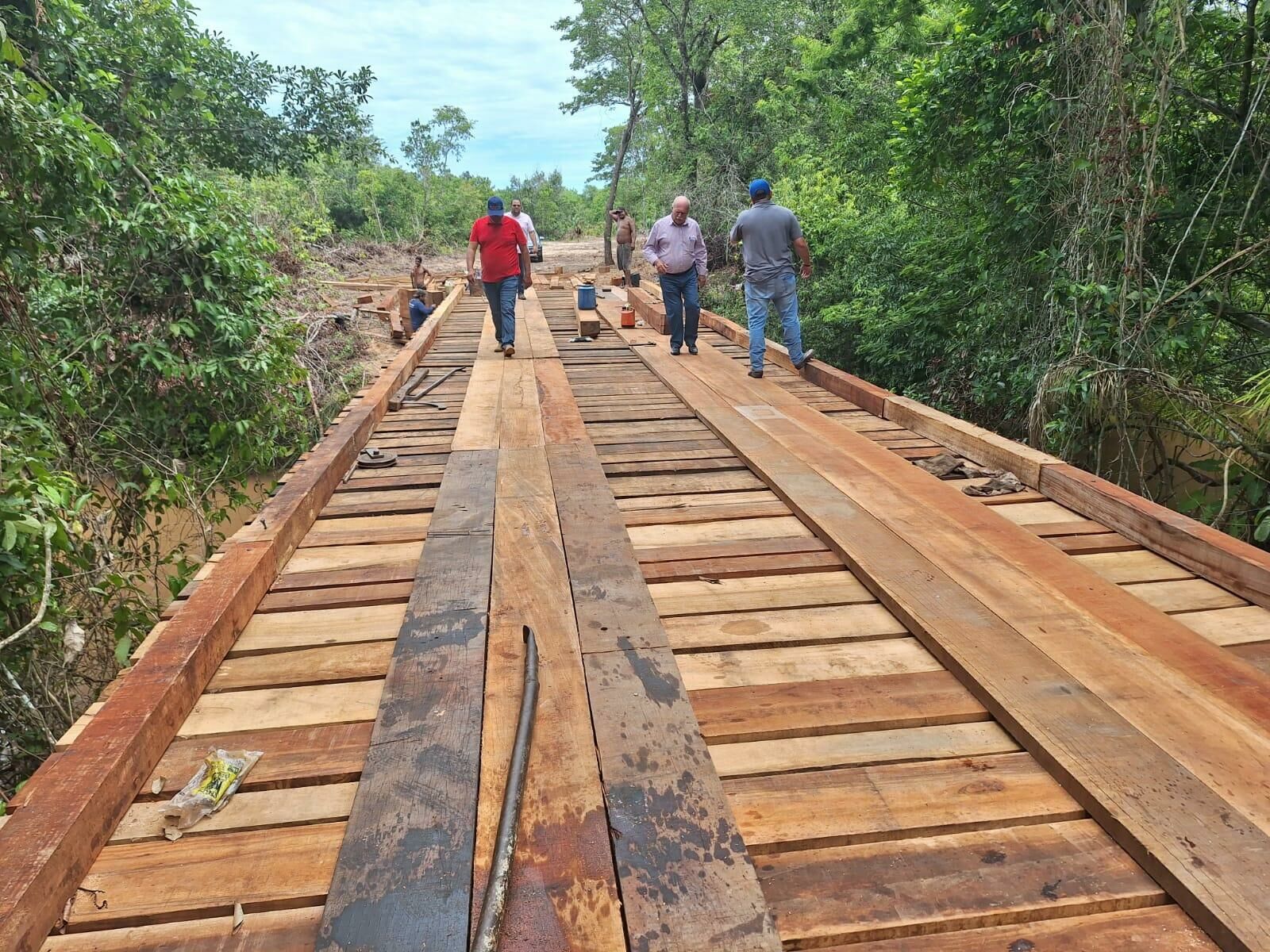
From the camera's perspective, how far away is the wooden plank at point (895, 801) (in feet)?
5.41

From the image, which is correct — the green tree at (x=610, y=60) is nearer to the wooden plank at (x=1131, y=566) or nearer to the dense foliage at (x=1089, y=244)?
the dense foliage at (x=1089, y=244)

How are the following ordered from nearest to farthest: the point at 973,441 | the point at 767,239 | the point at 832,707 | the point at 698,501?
the point at 832,707
the point at 698,501
the point at 973,441
the point at 767,239

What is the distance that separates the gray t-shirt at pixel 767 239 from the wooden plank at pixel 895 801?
5.18m

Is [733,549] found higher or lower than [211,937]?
higher

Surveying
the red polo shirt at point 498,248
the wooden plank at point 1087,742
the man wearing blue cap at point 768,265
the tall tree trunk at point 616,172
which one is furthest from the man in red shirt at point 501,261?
the tall tree trunk at point 616,172

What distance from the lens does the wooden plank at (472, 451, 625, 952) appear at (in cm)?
142

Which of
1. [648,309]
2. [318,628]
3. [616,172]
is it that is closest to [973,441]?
[318,628]

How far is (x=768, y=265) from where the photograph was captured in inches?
255

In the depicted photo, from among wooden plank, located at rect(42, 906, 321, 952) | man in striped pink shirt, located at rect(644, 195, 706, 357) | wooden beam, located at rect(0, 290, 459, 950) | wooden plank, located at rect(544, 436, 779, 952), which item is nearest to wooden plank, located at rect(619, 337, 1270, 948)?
wooden plank, located at rect(544, 436, 779, 952)

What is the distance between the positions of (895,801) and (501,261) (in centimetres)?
669

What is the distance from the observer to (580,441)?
177 inches

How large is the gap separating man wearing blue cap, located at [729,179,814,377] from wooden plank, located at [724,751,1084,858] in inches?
191

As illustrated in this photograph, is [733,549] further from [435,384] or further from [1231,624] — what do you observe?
[435,384]

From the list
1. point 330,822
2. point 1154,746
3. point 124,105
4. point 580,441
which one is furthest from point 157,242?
point 1154,746
